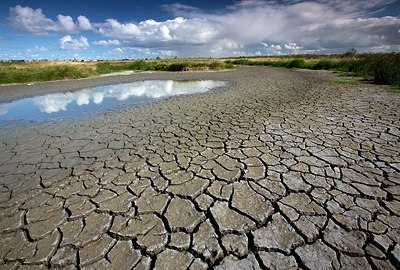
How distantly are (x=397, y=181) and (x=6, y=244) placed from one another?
4.41 metres

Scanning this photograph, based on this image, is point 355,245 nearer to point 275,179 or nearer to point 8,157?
point 275,179

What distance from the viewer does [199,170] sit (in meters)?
3.19

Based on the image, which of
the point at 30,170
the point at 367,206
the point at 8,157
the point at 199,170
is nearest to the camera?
the point at 367,206

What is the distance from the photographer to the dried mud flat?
1.84m

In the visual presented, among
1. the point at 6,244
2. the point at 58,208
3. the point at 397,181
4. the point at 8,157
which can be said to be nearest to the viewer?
the point at 6,244

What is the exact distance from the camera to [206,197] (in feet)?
8.41

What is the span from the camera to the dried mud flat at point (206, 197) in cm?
184

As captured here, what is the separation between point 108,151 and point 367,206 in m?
3.95

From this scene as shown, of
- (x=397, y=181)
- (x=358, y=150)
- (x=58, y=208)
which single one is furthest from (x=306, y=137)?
(x=58, y=208)

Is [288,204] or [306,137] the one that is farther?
[306,137]

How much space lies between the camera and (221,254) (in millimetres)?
1822

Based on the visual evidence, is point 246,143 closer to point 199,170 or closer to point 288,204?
point 199,170

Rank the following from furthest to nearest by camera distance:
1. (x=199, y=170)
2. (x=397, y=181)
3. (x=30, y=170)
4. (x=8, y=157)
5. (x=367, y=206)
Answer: (x=8, y=157) < (x=30, y=170) < (x=199, y=170) < (x=397, y=181) < (x=367, y=206)

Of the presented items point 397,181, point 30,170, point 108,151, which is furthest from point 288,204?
point 30,170
